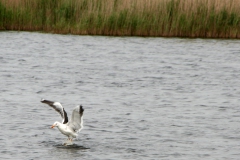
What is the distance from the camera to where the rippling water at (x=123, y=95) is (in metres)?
10.8

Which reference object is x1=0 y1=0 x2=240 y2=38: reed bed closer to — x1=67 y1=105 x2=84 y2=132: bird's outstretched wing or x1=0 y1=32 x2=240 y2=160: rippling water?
x1=0 y1=32 x2=240 y2=160: rippling water

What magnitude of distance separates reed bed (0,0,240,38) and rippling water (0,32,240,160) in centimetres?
35

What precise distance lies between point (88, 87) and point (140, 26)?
7536mm

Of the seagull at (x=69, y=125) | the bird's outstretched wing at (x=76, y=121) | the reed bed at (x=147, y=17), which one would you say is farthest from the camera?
the reed bed at (x=147, y=17)

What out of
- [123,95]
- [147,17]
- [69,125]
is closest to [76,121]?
[69,125]

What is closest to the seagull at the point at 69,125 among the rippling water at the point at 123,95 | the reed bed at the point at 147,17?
the rippling water at the point at 123,95

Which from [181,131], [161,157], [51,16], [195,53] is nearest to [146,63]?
[195,53]

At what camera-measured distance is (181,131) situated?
12.0 metres

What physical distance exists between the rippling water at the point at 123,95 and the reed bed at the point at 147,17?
A: 0.35 meters

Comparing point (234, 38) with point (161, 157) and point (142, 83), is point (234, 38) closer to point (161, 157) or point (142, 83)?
point (142, 83)

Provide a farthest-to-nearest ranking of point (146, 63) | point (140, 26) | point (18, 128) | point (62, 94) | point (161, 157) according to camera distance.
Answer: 1. point (140, 26)
2. point (146, 63)
3. point (62, 94)
4. point (18, 128)
5. point (161, 157)

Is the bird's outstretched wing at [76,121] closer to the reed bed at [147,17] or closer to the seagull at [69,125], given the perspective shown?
the seagull at [69,125]

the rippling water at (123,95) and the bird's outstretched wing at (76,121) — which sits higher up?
the bird's outstretched wing at (76,121)

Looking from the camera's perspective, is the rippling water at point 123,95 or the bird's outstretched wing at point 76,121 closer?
the bird's outstretched wing at point 76,121
